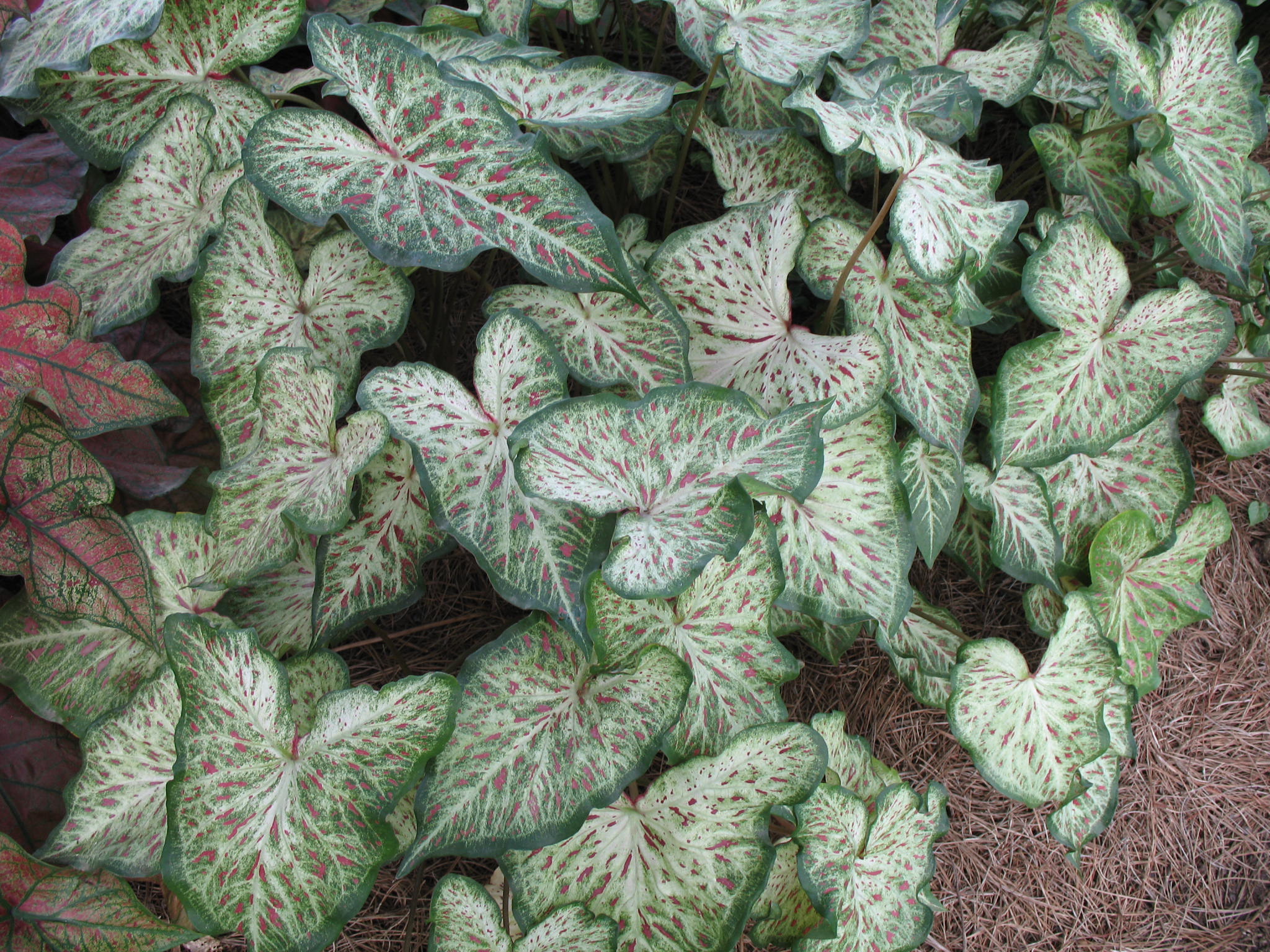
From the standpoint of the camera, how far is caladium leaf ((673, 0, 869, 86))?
0.93m

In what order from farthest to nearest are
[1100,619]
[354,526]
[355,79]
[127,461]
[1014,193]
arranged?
1. [1014,193]
2. [1100,619]
3. [127,461]
4. [354,526]
5. [355,79]

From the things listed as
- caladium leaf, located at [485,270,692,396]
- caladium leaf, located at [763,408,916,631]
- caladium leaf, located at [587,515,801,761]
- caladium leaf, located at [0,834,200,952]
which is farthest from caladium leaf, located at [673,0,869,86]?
caladium leaf, located at [0,834,200,952]

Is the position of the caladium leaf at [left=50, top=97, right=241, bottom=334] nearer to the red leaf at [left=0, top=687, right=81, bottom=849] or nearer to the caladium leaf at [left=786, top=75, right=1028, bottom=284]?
the red leaf at [left=0, top=687, right=81, bottom=849]

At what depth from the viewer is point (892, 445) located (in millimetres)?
953

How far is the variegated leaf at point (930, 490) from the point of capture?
103cm

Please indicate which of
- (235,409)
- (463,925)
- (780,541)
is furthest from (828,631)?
(235,409)

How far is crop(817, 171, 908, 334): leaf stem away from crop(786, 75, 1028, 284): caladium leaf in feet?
0.05

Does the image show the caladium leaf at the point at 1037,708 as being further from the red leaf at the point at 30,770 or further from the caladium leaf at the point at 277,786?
the red leaf at the point at 30,770

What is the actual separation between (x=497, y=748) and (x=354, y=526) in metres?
0.29

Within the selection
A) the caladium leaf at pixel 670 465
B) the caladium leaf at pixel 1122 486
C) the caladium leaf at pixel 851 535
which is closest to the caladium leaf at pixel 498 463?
the caladium leaf at pixel 670 465

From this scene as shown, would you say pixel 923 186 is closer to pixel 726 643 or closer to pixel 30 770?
pixel 726 643

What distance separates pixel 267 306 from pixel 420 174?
0.90 feet

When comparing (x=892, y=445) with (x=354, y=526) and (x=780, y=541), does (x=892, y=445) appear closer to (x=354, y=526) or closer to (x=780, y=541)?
(x=780, y=541)

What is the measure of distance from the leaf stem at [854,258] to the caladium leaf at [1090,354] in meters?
0.21
